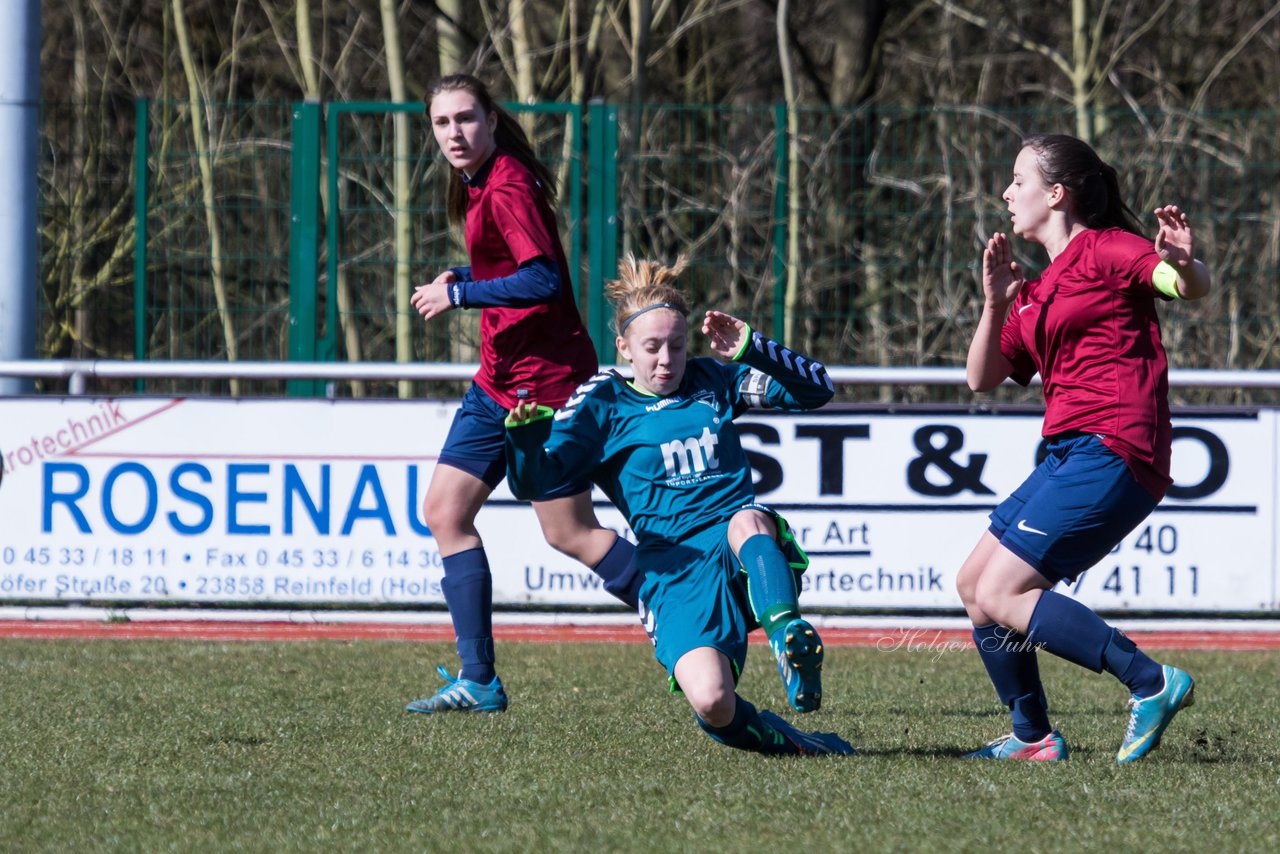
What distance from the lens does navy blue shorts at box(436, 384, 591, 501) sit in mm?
5867

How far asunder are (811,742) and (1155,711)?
0.96 meters

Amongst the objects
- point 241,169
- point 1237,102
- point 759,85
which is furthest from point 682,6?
point 241,169

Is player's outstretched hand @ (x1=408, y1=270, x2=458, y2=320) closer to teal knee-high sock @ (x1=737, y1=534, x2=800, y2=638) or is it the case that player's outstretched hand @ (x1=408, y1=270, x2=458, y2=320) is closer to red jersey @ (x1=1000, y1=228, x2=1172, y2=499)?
teal knee-high sock @ (x1=737, y1=534, x2=800, y2=638)

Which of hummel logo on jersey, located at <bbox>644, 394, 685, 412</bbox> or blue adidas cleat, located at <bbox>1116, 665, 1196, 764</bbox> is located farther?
hummel logo on jersey, located at <bbox>644, 394, 685, 412</bbox>

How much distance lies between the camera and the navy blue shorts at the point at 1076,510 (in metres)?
4.54

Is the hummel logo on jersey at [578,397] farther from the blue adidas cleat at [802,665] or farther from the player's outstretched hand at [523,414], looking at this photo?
the blue adidas cleat at [802,665]

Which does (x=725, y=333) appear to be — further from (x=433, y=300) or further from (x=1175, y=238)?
(x=1175, y=238)

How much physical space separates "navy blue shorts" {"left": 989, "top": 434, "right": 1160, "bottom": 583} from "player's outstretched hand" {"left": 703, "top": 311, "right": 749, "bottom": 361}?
91 cm

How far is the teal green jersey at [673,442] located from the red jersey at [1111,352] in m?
0.69

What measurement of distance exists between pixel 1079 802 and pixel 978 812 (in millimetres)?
283

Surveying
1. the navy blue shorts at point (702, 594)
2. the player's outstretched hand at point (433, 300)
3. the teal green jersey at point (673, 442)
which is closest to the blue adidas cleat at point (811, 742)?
the navy blue shorts at point (702, 594)

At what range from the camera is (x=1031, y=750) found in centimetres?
488

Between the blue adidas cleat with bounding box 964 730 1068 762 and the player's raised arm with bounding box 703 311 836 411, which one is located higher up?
the player's raised arm with bounding box 703 311 836 411

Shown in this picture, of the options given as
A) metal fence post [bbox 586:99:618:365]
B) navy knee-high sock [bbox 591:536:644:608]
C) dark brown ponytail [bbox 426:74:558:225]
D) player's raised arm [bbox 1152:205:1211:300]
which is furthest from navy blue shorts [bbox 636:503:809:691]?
metal fence post [bbox 586:99:618:365]
